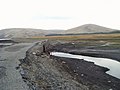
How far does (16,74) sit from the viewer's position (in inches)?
952

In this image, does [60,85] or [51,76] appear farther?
[51,76]

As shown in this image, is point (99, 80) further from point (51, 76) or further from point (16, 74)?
point (16, 74)

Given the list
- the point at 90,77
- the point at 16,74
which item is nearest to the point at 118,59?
the point at 90,77

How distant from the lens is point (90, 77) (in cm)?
2906

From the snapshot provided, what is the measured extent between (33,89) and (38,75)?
6742 mm

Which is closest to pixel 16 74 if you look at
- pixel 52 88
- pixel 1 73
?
pixel 1 73

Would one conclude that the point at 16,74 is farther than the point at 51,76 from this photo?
No

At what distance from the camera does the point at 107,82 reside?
26.4 m

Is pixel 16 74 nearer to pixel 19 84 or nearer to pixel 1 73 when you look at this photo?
pixel 1 73

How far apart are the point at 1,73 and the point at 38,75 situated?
3.89 metres

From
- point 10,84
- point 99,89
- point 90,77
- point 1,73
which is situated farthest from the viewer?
point 90,77

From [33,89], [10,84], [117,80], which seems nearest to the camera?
[33,89]

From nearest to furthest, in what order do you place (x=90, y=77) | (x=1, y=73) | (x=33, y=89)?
1. (x=33, y=89)
2. (x=1, y=73)
3. (x=90, y=77)

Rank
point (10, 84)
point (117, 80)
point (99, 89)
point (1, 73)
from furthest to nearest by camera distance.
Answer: point (117, 80), point (1, 73), point (99, 89), point (10, 84)
